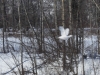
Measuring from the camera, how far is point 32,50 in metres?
3.47

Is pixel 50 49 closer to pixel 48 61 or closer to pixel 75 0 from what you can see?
pixel 48 61

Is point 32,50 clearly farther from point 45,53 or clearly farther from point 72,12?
point 72,12

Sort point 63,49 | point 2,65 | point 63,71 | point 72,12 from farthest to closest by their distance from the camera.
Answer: point 2,65, point 72,12, point 63,71, point 63,49

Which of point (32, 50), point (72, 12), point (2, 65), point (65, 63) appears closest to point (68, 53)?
point (65, 63)

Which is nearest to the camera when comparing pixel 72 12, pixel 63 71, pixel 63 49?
pixel 63 49

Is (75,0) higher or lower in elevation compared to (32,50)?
higher

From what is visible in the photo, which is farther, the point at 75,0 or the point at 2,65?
the point at 2,65

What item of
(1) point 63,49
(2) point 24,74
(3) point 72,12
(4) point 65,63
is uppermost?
(3) point 72,12

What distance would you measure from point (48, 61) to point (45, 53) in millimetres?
106

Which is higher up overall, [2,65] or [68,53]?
[68,53]

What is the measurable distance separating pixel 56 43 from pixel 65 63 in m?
0.31

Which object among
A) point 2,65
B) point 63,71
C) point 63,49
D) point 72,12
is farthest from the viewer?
point 2,65

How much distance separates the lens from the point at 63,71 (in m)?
3.29

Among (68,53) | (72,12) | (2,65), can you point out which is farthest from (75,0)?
(2,65)
